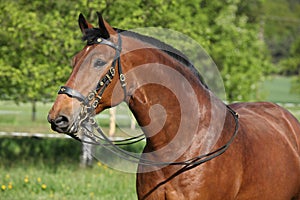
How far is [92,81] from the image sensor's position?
3.63 metres

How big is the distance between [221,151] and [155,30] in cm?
141

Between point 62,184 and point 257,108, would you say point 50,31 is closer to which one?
point 62,184

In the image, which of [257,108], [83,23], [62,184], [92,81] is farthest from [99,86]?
[62,184]

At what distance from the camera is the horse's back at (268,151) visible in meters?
4.32

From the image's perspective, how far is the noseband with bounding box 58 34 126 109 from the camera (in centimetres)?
357

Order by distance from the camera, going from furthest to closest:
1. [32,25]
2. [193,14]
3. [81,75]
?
[193,14] → [32,25] → [81,75]

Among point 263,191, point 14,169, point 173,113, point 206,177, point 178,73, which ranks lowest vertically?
point 14,169

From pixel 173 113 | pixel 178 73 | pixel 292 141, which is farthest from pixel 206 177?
pixel 292 141

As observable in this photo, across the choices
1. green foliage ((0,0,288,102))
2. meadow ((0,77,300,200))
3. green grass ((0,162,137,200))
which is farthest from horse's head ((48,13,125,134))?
green foliage ((0,0,288,102))

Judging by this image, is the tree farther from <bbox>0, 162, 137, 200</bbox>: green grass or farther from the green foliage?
<bbox>0, 162, 137, 200</bbox>: green grass

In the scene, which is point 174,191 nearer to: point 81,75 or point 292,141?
point 81,75

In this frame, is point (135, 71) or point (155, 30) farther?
point (155, 30)

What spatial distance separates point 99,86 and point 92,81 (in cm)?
6

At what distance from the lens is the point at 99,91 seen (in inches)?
144
